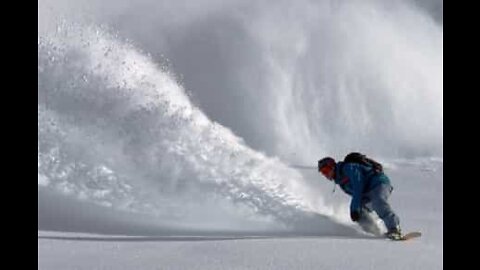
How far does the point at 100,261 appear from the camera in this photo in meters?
4.62

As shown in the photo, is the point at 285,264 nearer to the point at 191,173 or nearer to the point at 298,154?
the point at 191,173

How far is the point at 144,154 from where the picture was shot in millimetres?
7777

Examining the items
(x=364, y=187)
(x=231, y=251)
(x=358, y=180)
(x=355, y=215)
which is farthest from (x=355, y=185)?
(x=231, y=251)

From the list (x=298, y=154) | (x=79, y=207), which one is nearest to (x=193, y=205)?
(x=79, y=207)

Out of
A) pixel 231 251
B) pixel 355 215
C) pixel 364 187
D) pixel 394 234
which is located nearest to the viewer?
pixel 231 251

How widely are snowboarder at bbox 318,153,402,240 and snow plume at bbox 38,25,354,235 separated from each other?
1.96ft

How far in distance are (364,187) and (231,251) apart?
2.22 metres

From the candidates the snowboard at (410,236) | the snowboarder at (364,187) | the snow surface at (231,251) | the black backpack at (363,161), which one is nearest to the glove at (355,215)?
the snowboarder at (364,187)

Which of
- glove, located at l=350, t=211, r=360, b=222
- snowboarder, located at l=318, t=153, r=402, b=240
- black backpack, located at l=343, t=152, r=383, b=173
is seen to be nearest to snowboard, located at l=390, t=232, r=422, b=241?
snowboarder, located at l=318, t=153, r=402, b=240

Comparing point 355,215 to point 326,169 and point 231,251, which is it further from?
point 231,251

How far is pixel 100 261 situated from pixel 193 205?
9.32 ft

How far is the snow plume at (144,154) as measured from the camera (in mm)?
7395

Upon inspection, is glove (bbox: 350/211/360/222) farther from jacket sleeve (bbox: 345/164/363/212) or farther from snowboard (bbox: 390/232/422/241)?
snowboard (bbox: 390/232/422/241)

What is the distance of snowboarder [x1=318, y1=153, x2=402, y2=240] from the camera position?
6.54 m
